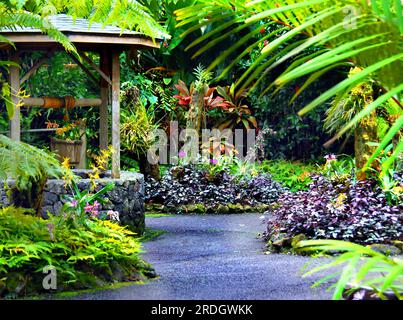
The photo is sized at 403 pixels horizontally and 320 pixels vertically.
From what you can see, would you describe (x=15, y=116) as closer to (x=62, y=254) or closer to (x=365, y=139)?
(x=62, y=254)

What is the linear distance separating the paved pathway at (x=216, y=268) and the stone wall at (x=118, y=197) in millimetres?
478

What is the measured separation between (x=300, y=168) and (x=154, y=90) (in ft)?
11.6

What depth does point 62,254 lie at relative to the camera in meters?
5.14

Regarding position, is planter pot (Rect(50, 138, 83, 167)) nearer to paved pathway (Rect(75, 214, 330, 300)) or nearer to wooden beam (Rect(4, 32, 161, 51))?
paved pathway (Rect(75, 214, 330, 300))

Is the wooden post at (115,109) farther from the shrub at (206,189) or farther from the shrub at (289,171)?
the shrub at (289,171)

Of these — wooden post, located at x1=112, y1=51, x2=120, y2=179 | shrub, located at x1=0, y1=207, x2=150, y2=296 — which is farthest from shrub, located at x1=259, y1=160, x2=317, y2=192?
shrub, located at x1=0, y1=207, x2=150, y2=296

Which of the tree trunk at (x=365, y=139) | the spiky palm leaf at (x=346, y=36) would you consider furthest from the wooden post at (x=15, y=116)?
the spiky palm leaf at (x=346, y=36)

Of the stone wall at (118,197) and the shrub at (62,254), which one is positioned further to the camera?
the stone wall at (118,197)

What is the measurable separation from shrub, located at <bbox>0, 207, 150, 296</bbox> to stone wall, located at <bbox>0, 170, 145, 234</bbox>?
2.46m

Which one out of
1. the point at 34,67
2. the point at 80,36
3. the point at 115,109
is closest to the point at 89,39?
the point at 80,36

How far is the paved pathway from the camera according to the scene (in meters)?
5.10

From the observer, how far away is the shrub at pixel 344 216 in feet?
23.6
